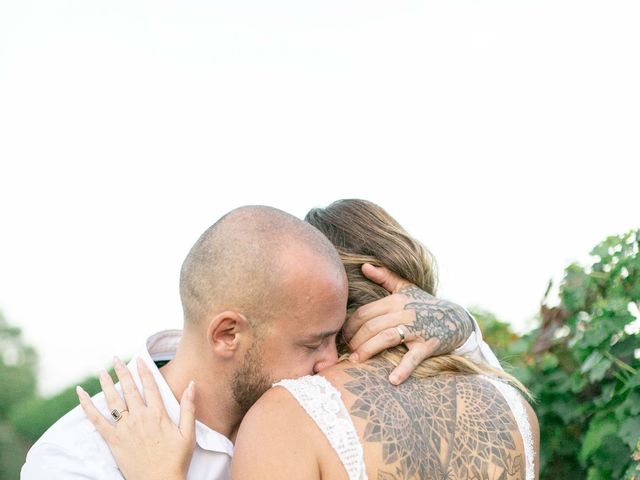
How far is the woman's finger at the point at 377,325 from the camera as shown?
2803 millimetres

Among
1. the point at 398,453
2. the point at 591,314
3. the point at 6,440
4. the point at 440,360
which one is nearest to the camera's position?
the point at 398,453

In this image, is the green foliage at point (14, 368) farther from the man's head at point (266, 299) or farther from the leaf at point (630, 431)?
the man's head at point (266, 299)

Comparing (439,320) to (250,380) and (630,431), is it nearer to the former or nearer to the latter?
(250,380)

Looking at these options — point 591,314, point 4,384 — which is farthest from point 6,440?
point 591,314

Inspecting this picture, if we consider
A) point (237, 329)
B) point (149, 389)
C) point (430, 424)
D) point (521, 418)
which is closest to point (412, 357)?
point (430, 424)

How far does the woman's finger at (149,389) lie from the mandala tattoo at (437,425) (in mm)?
651

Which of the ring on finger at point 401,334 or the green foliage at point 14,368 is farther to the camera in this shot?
the green foliage at point 14,368

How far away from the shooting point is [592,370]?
14.9 ft

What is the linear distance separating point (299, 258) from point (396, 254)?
0.49 metres

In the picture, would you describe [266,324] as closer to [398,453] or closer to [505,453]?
[398,453]

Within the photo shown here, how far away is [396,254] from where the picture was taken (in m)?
3.04

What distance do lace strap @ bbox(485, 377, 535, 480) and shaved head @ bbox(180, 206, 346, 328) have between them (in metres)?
0.71

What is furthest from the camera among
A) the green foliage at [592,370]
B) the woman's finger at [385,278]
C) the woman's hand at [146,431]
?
the green foliage at [592,370]

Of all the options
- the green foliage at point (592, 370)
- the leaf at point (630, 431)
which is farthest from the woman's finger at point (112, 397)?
the leaf at point (630, 431)
